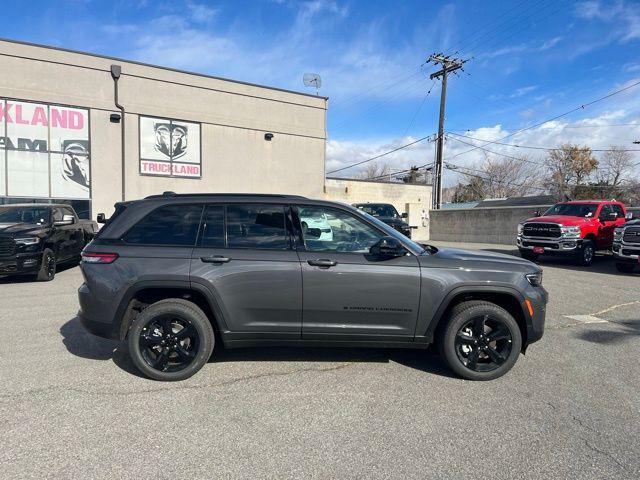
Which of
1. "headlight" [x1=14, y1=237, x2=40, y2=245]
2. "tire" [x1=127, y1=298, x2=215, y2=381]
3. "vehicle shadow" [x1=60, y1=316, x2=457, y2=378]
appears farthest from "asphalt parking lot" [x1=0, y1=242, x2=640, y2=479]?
"headlight" [x1=14, y1=237, x2=40, y2=245]

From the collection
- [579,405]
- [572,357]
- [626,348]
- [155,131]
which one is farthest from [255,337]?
[155,131]

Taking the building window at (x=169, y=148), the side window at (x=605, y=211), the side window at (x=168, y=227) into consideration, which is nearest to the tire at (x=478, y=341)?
the side window at (x=168, y=227)

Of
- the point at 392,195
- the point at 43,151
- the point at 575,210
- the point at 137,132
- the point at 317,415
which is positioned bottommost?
the point at 317,415

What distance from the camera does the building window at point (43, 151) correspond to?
15562mm

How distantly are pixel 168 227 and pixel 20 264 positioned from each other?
6327 millimetres

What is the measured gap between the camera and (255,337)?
4.02m

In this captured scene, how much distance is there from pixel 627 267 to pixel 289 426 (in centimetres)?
1199

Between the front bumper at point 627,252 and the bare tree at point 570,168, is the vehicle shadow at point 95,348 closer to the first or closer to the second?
the front bumper at point 627,252

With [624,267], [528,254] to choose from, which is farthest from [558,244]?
[624,267]

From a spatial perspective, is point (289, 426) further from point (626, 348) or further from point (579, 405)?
point (626, 348)

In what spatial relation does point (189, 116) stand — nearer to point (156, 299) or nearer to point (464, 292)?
point (156, 299)

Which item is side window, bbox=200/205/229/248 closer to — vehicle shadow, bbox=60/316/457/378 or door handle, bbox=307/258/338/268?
door handle, bbox=307/258/338/268

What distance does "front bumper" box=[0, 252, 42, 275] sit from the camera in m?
8.42

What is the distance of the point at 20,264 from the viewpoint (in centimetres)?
854
